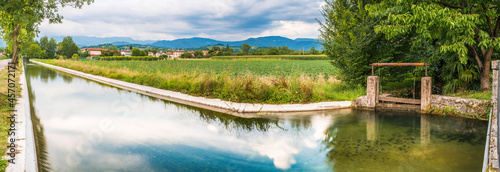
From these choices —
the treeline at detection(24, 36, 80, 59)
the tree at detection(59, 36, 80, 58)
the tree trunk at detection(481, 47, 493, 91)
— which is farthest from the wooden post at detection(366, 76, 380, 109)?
the tree at detection(59, 36, 80, 58)

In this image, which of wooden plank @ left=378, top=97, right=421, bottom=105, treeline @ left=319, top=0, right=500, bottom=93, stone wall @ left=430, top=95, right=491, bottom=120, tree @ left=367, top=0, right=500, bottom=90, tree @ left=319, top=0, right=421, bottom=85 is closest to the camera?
stone wall @ left=430, top=95, right=491, bottom=120

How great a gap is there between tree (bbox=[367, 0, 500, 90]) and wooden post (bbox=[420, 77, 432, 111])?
1.04 meters

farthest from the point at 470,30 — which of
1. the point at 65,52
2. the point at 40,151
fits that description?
the point at 65,52

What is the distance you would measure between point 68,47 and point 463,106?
144m

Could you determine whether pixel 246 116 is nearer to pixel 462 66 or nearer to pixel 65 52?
pixel 462 66

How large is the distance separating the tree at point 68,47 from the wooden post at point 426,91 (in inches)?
5480

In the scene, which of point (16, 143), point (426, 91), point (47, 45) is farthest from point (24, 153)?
point (47, 45)

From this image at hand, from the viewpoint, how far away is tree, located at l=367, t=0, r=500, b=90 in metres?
9.07

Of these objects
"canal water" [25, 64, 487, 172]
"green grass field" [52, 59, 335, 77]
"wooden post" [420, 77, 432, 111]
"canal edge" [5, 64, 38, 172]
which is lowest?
"canal water" [25, 64, 487, 172]

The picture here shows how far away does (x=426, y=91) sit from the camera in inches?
381

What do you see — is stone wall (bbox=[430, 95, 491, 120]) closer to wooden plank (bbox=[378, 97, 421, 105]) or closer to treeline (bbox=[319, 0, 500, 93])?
wooden plank (bbox=[378, 97, 421, 105])

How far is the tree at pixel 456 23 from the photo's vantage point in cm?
907

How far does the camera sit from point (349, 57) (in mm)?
12750

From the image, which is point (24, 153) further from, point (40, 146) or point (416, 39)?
point (416, 39)
